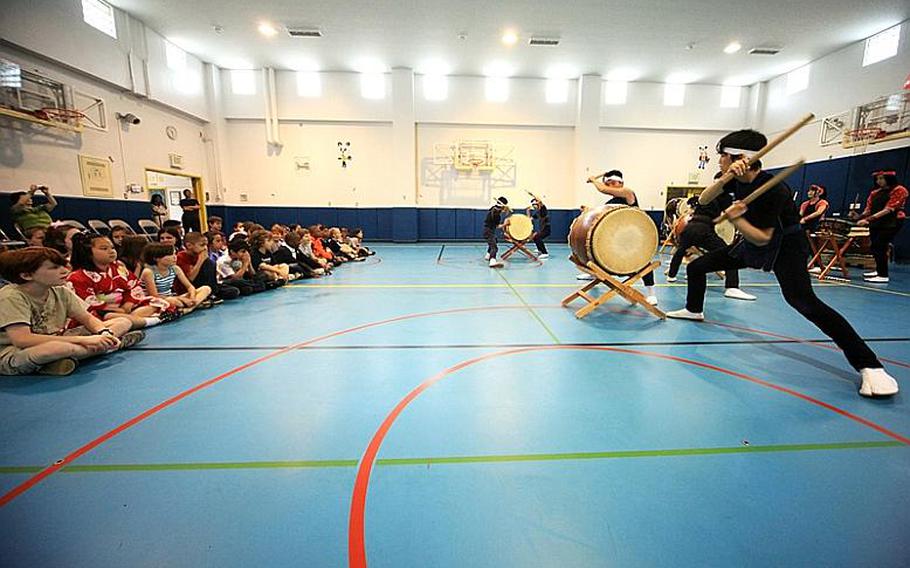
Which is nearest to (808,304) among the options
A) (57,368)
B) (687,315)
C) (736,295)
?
(687,315)

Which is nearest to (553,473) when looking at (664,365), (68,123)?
(664,365)

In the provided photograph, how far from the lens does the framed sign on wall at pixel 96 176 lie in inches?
391

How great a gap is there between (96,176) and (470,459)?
13154 millimetres

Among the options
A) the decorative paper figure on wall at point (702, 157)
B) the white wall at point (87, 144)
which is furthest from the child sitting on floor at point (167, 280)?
the decorative paper figure on wall at point (702, 157)

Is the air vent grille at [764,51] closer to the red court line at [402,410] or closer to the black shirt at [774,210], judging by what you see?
the black shirt at [774,210]

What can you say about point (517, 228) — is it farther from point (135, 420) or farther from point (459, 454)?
point (135, 420)

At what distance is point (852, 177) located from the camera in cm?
1213

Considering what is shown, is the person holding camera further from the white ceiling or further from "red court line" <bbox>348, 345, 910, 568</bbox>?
"red court line" <bbox>348, 345, 910, 568</bbox>

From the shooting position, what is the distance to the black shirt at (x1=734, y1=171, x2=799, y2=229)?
122 inches

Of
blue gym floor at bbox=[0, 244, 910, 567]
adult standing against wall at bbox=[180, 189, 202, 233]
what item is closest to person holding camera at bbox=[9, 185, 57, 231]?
adult standing against wall at bbox=[180, 189, 202, 233]

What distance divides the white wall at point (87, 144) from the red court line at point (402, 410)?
1109 centimetres

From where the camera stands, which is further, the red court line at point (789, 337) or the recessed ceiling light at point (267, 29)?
the recessed ceiling light at point (267, 29)

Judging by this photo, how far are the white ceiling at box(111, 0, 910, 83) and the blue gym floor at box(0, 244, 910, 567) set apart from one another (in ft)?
33.6

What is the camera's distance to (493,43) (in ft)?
41.8
